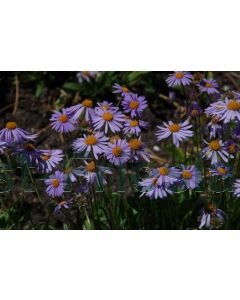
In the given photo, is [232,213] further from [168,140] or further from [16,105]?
[16,105]

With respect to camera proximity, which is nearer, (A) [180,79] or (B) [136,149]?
(B) [136,149]

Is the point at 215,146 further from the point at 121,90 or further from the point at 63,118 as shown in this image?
the point at 63,118

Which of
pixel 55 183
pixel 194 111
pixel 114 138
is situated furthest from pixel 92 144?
pixel 194 111

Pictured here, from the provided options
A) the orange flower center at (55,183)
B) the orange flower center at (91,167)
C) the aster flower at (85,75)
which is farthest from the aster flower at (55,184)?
Answer: the aster flower at (85,75)

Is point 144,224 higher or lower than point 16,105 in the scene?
lower

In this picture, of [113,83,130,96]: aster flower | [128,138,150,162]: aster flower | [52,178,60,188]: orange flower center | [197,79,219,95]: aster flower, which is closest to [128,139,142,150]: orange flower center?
[128,138,150,162]: aster flower
